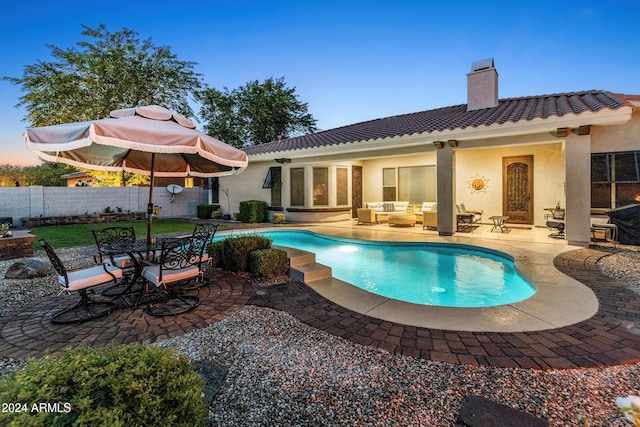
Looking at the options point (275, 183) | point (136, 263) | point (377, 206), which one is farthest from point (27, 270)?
point (377, 206)

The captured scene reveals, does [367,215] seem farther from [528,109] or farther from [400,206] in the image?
[528,109]

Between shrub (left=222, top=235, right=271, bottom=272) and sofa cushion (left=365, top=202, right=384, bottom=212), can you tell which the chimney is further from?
shrub (left=222, top=235, right=271, bottom=272)

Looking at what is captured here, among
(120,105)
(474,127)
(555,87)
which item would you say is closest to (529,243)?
(474,127)

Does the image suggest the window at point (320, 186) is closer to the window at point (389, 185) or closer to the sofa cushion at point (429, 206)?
the window at point (389, 185)

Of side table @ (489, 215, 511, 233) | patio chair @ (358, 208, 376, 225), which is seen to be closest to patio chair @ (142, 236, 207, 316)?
patio chair @ (358, 208, 376, 225)

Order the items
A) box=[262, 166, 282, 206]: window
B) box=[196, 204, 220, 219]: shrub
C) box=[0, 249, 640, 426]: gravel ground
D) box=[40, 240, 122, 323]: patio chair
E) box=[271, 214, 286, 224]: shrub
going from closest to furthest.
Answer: box=[0, 249, 640, 426]: gravel ground, box=[40, 240, 122, 323]: patio chair, box=[271, 214, 286, 224]: shrub, box=[262, 166, 282, 206]: window, box=[196, 204, 220, 219]: shrub

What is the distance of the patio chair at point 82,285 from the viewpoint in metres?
3.78

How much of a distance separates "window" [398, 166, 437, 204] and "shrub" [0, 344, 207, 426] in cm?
1415

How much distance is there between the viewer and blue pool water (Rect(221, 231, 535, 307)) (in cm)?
577

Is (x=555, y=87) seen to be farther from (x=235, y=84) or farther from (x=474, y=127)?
(x=235, y=84)

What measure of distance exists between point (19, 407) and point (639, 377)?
13.8 feet

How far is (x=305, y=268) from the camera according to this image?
589 centimetres

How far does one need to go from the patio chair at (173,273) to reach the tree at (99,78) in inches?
730

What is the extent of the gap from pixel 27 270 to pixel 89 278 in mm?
3129
